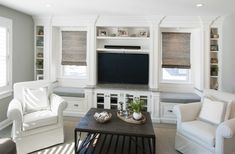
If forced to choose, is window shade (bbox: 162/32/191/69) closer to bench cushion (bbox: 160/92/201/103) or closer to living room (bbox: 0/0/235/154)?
living room (bbox: 0/0/235/154)

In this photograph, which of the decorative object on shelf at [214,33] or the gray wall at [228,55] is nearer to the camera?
the gray wall at [228,55]

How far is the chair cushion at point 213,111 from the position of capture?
2951 millimetres

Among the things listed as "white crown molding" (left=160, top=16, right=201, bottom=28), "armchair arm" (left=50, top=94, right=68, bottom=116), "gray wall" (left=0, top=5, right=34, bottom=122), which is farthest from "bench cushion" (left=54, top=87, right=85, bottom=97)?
"white crown molding" (left=160, top=16, right=201, bottom=28)

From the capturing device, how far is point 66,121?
179 inches

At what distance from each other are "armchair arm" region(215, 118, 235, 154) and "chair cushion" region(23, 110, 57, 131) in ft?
7.97

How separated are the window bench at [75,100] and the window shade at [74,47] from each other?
87cm

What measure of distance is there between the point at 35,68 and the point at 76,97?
1383 millimetres

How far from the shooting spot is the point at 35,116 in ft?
10.6

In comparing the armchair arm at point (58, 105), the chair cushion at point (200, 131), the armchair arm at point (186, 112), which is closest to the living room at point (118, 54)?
the armchair arm at point (58, 105)

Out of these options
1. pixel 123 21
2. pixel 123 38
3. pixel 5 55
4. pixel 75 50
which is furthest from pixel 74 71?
pixel 123 21

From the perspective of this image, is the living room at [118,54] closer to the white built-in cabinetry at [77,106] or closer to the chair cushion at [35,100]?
the white built-in cabinetry at [77,106]

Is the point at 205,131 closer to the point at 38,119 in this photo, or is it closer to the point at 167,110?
the point at 167,110

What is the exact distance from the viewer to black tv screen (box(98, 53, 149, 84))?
502cm

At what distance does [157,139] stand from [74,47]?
3.20 metres
